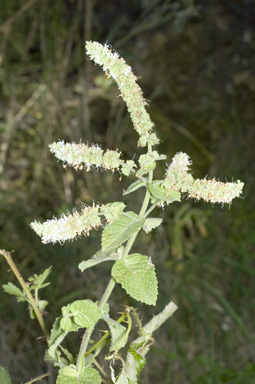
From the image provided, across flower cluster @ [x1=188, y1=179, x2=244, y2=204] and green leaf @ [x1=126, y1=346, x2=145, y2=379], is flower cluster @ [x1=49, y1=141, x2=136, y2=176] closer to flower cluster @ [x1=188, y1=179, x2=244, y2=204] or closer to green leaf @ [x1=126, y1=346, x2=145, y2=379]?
flower cluster @ [x1=188, y1=179, x2=244, y2=204]

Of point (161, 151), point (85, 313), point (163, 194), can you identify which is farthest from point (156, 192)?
point (161, 151)

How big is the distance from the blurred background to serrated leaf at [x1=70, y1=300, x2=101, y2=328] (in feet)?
3.23

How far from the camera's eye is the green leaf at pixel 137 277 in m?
0.46

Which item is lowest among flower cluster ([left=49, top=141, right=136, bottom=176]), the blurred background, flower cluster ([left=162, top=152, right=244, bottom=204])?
flower cluster ([left=162, top=152, right=244, bottom=204])

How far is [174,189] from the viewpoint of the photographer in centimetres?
44

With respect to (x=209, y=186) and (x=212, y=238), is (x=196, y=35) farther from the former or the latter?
(x=209, y=186)

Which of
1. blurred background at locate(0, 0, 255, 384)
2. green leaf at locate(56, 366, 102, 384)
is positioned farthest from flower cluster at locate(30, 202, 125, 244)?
blurred background at locate(0, 0, 255, 384)

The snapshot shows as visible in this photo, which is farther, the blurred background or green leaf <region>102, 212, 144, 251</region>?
the blurred background

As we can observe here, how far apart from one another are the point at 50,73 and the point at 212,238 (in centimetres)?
78

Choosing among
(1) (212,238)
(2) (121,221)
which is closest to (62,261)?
(1) (212,238)

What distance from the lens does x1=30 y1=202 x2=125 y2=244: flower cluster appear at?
411 millimetres

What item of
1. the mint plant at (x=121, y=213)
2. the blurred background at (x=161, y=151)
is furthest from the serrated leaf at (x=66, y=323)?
the blurred background at (x=161, y=151)

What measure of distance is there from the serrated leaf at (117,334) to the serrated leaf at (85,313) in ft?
0.06

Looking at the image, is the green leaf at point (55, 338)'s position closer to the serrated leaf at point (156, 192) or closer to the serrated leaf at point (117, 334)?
the serrated leaf at point (117, 334)
